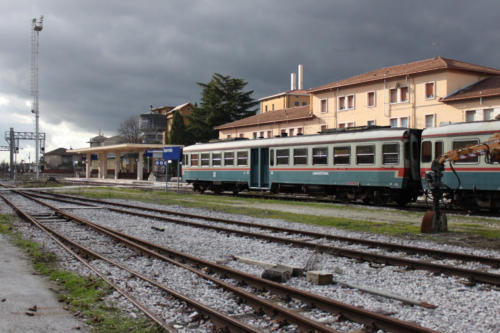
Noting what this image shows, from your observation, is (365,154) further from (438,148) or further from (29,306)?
(29,306)

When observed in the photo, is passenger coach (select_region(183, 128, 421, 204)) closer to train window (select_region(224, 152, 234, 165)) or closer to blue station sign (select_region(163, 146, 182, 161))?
train window (select_region(224, 152, 234, 165))

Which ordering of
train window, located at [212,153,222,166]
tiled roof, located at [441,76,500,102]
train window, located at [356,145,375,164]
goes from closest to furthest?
train window, located at [356,145,375,164] → train window, located at [212,153,222,166] → tiled roof, located at [441,76,500,102]

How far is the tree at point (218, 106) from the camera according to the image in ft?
239

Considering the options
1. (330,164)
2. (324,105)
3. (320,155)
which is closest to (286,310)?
(330,164)

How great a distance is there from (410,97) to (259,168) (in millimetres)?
19670

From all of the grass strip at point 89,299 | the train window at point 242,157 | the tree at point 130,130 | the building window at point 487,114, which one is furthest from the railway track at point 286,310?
the tree at point 130,130

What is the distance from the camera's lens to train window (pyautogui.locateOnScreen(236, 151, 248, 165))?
27.1m

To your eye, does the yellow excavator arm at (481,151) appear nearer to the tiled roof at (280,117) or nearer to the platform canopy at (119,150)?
the tiled roof at (280,117)

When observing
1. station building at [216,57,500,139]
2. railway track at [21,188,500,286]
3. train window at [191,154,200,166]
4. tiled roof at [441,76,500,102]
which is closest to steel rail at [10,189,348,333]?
railway track at [21,188,500,286]

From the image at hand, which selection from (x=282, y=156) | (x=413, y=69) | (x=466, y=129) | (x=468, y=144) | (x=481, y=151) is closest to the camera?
(x=481, y=151)

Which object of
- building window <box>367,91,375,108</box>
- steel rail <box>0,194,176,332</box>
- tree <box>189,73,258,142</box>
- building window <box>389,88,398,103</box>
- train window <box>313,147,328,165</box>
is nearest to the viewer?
steel rail <box>0,194,176,332</box>

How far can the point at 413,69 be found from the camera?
130 feet

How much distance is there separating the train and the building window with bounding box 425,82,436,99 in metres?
18.6

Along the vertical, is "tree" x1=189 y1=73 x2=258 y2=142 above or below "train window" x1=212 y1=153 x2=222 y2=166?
above
